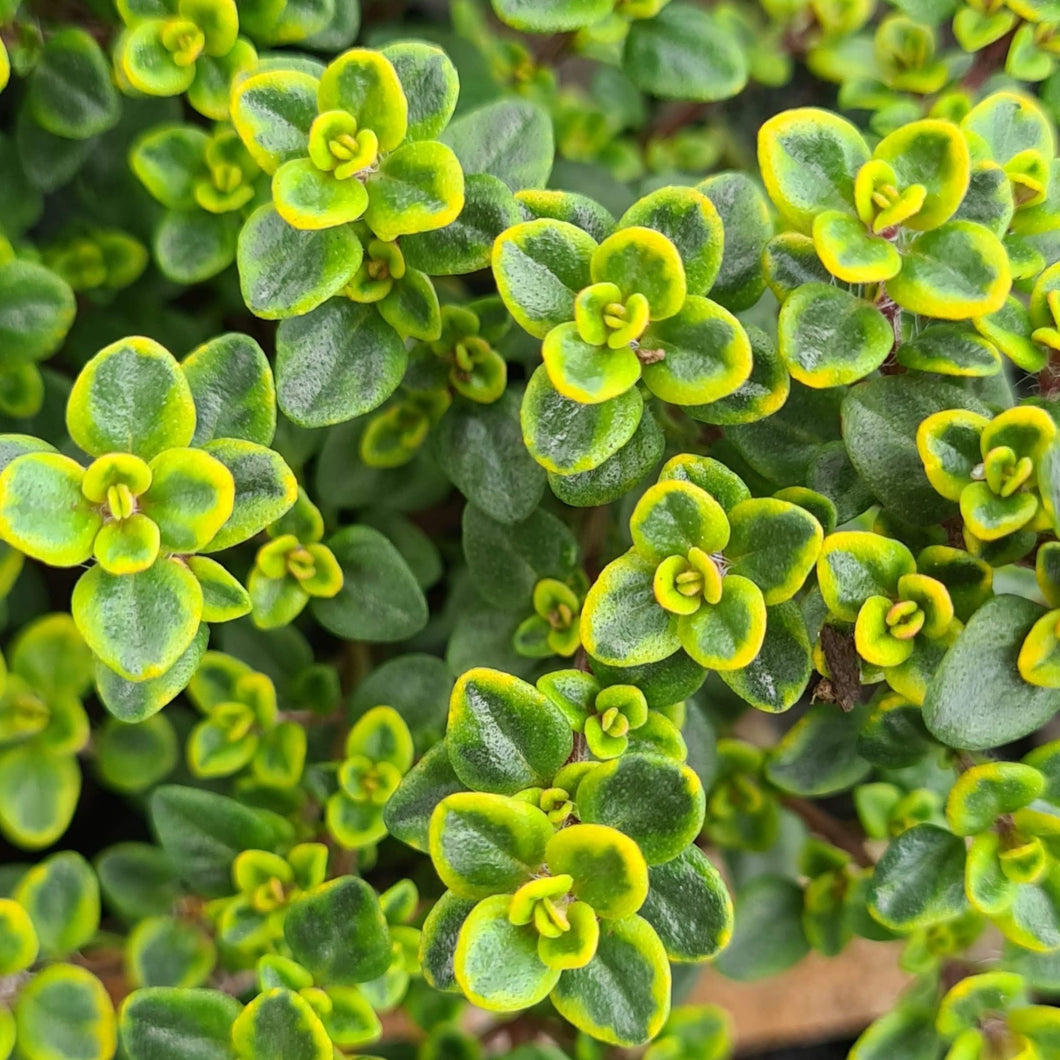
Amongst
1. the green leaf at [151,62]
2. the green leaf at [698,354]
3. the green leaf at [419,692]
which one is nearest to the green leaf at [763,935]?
the green leaf at [419,692]

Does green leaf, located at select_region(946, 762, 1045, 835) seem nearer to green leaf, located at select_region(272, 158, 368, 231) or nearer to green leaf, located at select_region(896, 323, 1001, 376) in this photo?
green leaf, located at select_region(896, 323, 1001, 376)

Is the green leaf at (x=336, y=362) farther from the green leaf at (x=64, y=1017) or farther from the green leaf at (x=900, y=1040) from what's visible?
the green leaf at (x=900, y=1040)

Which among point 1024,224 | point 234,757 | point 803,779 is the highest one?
point 1024,224

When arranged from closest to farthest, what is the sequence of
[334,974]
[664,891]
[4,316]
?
[664,891], [334,974], [4,316]

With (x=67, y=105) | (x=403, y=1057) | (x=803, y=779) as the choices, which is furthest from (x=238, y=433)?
(x=403, y=1057)

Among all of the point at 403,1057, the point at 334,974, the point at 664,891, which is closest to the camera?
the point at 664,891

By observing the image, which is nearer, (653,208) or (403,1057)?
(653,208)

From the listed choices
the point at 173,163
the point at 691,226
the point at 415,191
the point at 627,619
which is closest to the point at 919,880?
the point at 627,619

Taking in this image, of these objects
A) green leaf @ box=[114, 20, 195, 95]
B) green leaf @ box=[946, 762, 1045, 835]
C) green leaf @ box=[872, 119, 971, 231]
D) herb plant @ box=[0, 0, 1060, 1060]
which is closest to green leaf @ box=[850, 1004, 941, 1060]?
herb plant @ box=[0, 0, 1060, 1060]

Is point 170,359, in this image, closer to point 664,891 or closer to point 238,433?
point 238,433
